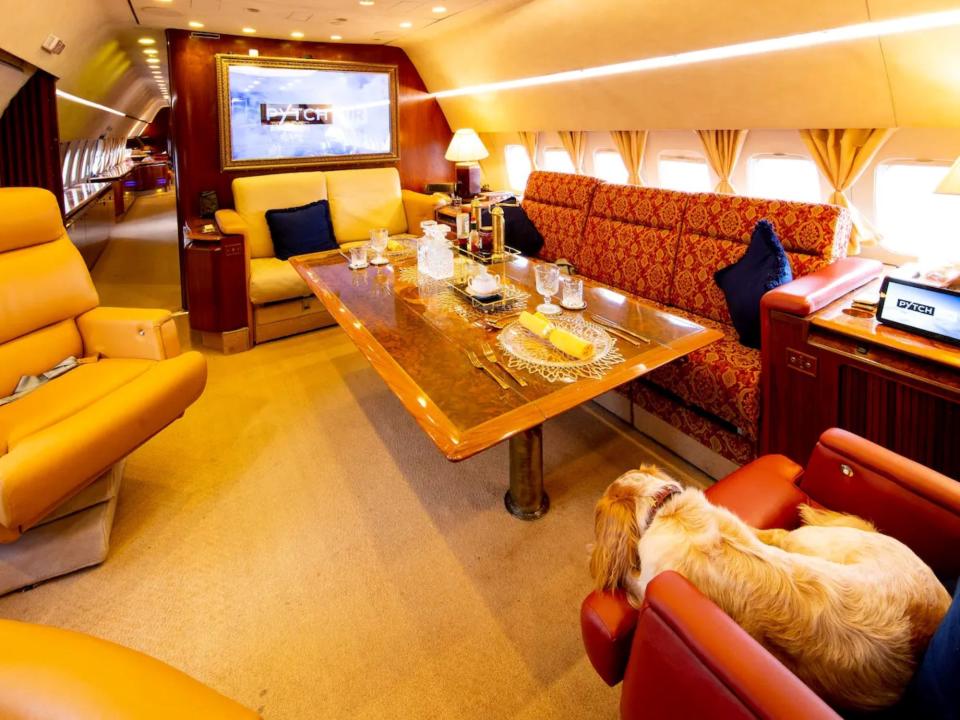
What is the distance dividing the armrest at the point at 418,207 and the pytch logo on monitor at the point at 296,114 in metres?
0.95

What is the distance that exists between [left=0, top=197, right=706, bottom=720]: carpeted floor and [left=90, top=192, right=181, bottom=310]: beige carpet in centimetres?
270

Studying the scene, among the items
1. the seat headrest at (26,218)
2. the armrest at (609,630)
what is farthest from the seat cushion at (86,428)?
the armrest at (609,630)

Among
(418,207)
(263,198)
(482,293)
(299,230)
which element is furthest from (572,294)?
(263,198)

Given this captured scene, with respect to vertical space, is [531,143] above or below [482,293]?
above

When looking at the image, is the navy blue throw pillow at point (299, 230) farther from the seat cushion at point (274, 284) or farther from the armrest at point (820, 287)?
the armrest at point (820, 287)

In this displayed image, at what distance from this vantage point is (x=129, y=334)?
2.41 metres

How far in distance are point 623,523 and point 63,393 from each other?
7.42 feet

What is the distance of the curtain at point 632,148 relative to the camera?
4188 millimetres

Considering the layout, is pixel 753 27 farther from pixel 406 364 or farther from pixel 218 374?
pixel 218 374

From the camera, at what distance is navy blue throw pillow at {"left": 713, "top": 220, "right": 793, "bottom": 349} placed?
2234mm

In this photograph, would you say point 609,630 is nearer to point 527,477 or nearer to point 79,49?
point 527,477

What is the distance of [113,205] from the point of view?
8.91m

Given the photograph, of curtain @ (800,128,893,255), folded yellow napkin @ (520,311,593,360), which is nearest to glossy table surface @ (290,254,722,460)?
folded yellow napkin @ (520,311,593,360)

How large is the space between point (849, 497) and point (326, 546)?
5.60 ft
